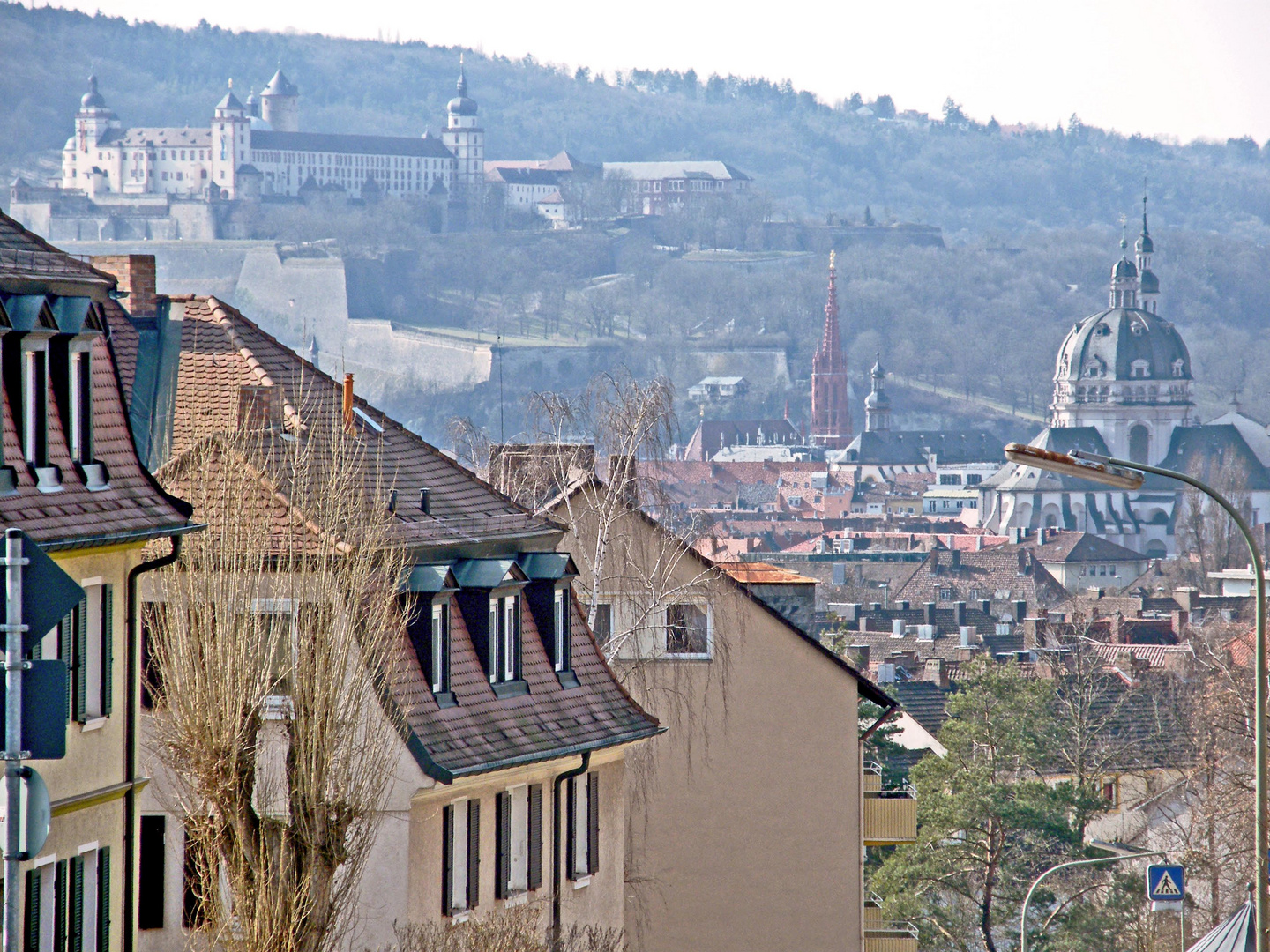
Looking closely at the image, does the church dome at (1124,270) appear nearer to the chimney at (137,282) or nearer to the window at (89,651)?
the chimney at (137,282)

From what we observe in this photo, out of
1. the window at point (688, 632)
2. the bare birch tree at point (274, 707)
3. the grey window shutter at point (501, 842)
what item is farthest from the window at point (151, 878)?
the window at point (688, 632)

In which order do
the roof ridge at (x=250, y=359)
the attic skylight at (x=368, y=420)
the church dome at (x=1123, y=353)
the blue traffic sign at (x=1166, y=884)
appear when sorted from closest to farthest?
the roof ridge at (x=250, y=359) → the attic skylight at (x=368, y=420) → the blue traffic sign at (x=1166, y=884) → the church dome at (x=1123, y=353)

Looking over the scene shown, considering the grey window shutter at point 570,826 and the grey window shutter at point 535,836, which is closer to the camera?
the grey window shutter at point 535,836

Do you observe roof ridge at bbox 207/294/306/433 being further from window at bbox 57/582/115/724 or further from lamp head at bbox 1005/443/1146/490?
lamp head at bbox 1005/443/1146/490

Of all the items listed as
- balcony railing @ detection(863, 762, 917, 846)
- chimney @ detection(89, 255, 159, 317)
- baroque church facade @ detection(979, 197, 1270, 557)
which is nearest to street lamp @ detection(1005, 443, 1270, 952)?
chimney @ detection(89, 255, 159, 317)

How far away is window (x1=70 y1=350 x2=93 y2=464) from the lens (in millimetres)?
10344

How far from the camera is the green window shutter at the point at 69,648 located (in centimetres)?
999

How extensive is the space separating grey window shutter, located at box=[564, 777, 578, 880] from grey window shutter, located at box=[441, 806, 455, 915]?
1.62m

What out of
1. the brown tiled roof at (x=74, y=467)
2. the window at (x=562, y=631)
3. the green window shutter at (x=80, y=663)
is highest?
the brown tiled roof at (x=74, y=467)

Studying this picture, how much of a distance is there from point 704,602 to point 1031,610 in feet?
Result: 232

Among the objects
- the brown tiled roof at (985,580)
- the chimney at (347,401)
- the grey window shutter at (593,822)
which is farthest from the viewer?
the brown tiled roof at (985,580)

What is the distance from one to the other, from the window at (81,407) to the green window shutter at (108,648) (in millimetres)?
658

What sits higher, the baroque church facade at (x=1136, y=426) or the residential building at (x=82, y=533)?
the residential building at (x=82, y=533)

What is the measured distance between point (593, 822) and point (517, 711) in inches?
67.5
